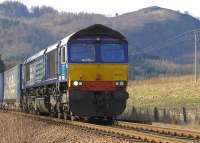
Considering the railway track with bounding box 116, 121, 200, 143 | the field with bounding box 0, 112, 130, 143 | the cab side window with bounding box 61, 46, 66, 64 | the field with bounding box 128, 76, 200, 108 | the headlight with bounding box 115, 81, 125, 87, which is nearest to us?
the field with bounding box 0, 112, 130, 143

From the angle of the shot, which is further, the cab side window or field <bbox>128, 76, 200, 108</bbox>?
field <bbox>128, 76, 200, 108</bbox>

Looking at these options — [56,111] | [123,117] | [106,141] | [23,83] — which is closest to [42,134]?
[106,141]

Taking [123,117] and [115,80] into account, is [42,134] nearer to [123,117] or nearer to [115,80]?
[115,80]

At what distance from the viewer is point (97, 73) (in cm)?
2352

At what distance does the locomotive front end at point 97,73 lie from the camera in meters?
23.2

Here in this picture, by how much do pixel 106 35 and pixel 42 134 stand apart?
662 centimetres

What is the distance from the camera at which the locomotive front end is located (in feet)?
76.0

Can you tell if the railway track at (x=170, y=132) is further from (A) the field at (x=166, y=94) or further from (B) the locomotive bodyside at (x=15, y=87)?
(B) the locomotive bodyside at (x=15, y=87)

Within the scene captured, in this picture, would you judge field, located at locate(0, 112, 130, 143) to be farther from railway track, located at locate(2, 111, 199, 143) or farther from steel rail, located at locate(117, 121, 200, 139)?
steel rail, located at locate(117, 121, 200, 139)

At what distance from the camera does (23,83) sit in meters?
38.3

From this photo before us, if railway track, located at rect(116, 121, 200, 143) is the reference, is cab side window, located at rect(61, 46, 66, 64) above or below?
above

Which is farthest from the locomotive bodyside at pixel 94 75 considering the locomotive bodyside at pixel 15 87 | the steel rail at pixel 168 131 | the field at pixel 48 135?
the locomotive bodyside at pixel 15 87

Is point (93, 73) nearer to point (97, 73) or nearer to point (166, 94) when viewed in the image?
point (97, 73)

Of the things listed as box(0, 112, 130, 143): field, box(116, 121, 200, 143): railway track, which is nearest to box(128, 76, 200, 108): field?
box(116, 121, 200, 143): railway track
